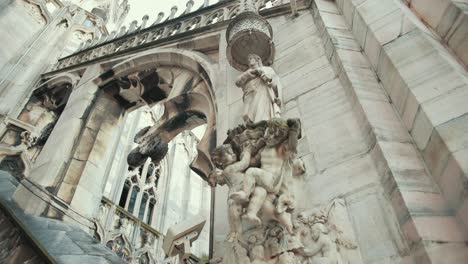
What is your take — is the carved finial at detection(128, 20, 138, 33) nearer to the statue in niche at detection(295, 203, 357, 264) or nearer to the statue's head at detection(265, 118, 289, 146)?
the statue's head at detection(265, 118, 289, 146)

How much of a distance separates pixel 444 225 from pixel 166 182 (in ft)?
33.2

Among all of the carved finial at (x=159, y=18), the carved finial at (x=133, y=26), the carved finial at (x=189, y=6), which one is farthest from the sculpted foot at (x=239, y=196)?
the carved finial at (x=133, y=26)

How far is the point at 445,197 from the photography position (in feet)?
7.51

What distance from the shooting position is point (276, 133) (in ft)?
8.77

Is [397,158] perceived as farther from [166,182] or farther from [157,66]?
[166,182]

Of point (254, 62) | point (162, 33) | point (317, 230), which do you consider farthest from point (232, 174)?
point (162, 33)

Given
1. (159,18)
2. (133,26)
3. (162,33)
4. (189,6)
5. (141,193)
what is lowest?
(141,193)

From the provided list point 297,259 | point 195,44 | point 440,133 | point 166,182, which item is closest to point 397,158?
point 440,133

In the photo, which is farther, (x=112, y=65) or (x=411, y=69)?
(x=112, y=65)

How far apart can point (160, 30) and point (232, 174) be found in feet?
18.2

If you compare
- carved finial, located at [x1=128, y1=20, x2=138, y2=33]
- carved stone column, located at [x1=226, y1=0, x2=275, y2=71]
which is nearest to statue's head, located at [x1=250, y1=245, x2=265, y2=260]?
carved stone column, located at [x1=226, y1=0, x2=275, y2=71]

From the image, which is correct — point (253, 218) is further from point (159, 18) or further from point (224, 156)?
point (159, 18)

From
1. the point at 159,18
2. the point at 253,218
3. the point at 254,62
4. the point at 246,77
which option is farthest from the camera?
the point at 159,18

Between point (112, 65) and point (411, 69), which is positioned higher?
point (112, 65)
